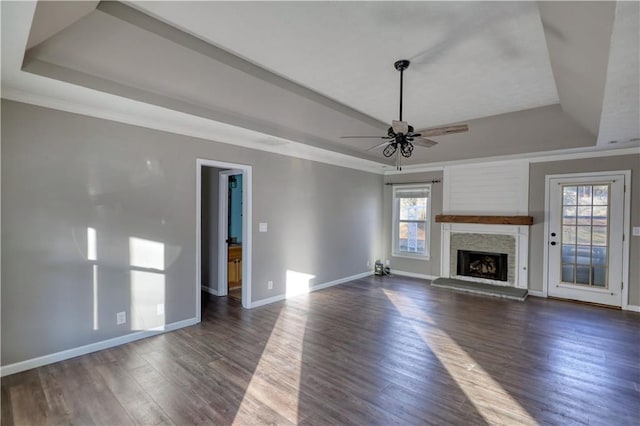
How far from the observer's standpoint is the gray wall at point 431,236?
22.2ft

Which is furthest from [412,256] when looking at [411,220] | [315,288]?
[315,288]

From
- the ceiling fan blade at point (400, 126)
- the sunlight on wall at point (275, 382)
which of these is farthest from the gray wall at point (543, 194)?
the sunlight on wall at point (275, 382)

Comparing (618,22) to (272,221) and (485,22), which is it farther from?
(272,221)

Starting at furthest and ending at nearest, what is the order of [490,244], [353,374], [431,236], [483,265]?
[431,236] → [483,265] → [490,244] → [353,374]

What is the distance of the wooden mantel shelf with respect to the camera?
5.57 metres

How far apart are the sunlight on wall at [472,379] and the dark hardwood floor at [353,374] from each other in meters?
0.01

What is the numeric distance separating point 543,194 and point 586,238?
3.15 ft

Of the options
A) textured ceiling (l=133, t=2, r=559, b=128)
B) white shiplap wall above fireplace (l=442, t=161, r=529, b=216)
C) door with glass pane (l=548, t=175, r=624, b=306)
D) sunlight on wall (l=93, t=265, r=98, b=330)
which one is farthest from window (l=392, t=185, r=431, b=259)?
sunlight on wall (l=93, t=265, r=98, b=330)

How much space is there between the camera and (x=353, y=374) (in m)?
2.83

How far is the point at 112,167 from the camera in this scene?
3281 mm

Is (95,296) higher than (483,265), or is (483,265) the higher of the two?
(95,296)

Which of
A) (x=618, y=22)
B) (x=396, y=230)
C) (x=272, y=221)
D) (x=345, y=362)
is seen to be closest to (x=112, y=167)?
(x=272, y=221)

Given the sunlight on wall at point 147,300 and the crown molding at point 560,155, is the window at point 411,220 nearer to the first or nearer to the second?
the crown molding at point 560,155

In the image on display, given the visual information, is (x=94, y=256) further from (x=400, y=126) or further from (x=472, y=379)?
(x=472, y=379)
